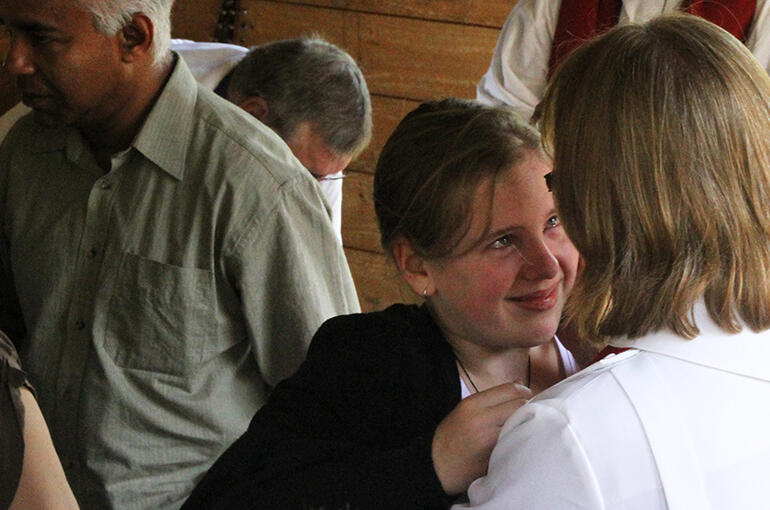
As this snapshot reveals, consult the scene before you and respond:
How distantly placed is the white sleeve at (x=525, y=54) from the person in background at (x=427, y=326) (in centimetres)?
121

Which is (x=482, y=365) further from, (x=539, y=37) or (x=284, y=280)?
(x=539, y=37)

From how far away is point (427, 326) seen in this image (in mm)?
1467

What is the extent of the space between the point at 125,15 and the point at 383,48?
7.39ft

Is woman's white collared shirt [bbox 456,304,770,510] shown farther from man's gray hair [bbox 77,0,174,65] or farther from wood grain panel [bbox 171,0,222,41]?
wood grain panel [bbox 171,0,222,41]

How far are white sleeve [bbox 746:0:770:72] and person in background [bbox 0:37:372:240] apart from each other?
0.94 metres

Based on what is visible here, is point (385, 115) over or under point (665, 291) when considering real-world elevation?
under

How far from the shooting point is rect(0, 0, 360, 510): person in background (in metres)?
1.90

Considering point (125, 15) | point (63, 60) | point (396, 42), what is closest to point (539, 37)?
point (125, 15)

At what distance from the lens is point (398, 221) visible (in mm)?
1514

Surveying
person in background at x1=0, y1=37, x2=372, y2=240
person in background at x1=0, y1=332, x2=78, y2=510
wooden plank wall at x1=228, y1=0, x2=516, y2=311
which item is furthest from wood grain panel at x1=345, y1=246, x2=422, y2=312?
person in background at x1=0, y1=332, x2=78, y2=510

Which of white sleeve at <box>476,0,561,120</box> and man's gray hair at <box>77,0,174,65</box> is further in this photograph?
white sleeve at <box>476,0,561,120</box>

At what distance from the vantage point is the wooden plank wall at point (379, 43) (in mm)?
4004

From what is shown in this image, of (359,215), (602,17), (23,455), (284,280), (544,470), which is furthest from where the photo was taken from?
(359,215)

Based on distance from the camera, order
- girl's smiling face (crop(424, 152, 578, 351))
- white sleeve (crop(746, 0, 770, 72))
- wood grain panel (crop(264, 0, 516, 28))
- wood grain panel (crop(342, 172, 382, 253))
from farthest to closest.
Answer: wood grain panel (crop(342, 172, 382, 253)) < wood grain panel (crop(264, 0, 516, 28)) < white sleeve (crop(746, 0, 770, 72)) < girl's smiling face (crop(424, 152, 578, 351))
